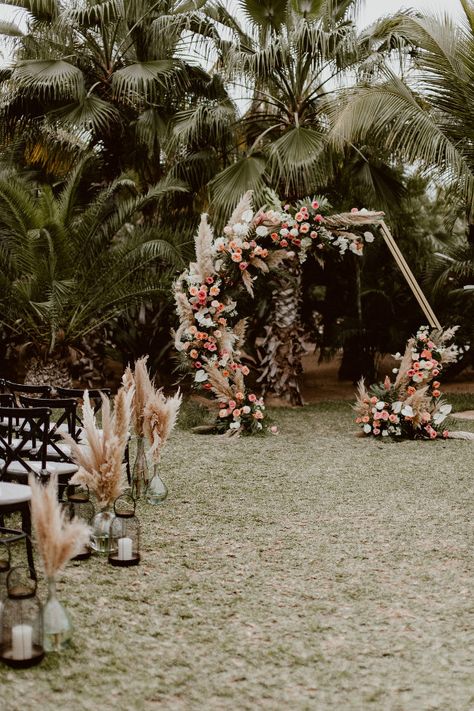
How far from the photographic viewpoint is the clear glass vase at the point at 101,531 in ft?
16.5

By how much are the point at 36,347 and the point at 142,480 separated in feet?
21.5

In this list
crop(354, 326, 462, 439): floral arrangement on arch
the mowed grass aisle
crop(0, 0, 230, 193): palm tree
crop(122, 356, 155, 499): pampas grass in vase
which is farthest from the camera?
crop(0, 0, 230, 193): palm tree

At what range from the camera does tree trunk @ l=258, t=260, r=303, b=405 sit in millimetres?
13344

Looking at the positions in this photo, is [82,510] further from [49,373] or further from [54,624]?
[49,373]

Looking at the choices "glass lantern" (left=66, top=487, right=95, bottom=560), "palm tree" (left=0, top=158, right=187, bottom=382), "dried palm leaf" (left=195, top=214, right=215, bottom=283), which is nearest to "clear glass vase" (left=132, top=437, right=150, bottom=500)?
"glass lantern" (left=66, top=487, right=95, bottom=560)

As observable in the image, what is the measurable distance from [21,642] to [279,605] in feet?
4.92

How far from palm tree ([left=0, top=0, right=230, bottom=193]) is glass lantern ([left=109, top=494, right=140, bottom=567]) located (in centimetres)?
857

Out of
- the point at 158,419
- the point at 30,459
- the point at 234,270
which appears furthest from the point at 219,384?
the point at 30,459

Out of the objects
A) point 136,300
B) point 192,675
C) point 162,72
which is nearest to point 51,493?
point 192,675

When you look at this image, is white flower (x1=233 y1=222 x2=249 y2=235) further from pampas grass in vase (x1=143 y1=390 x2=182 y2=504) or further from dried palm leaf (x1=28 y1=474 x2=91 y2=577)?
dried palm leaf (x1=28 y1=474 x2=91 y2=577)

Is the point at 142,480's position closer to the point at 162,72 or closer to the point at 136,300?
the point at 136,300

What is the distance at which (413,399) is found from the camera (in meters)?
9.74

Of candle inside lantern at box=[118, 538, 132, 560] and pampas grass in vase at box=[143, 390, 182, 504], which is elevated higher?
pampas grass in vase at box=[143, 390, 182, 504]

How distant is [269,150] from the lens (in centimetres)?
1212
